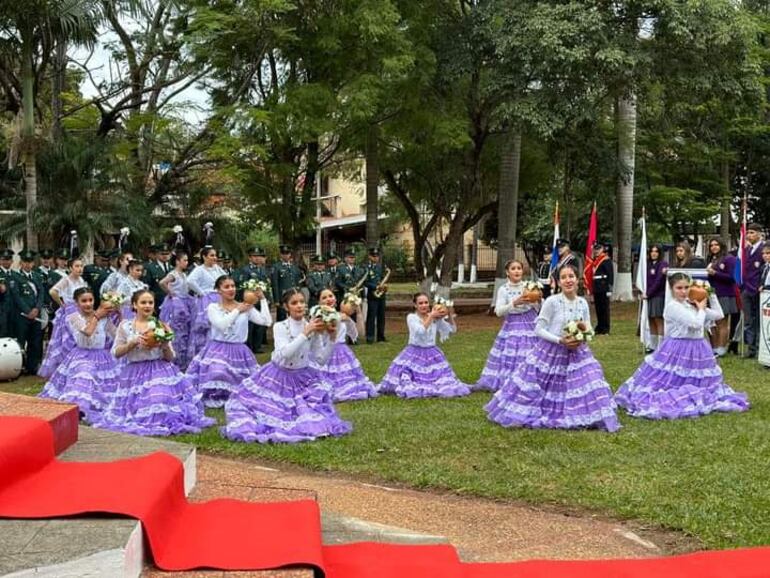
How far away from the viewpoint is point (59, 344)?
42.0 feet

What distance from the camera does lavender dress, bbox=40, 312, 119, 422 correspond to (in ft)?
31.8

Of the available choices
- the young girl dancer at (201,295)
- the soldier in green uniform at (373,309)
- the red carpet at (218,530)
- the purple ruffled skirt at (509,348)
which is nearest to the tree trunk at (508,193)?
the soldier in green uniform at (373,309)

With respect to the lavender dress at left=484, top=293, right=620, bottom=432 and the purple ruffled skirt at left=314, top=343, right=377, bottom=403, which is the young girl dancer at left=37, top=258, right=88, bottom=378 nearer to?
the purple ruffled skirt at left=314, top=343, right=377, bottom=403

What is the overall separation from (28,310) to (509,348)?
8204 millimetres

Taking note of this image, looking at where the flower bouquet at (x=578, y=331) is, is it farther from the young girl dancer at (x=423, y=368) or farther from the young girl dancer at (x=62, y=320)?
the young girl dancer at (x=62, y=320)

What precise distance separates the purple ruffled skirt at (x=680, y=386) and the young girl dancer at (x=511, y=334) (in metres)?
1.63

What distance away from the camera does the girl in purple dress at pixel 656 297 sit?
14.6m

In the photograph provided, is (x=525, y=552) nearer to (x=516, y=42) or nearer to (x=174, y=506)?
(x=174, y=506)

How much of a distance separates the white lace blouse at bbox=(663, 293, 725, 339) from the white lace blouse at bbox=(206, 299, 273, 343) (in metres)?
4.81

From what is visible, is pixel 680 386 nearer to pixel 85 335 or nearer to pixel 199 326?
pixel 85 335

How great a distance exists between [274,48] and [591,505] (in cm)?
1292

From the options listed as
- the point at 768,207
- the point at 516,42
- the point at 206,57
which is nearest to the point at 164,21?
the point at 206,57

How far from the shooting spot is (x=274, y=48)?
55.3 feet

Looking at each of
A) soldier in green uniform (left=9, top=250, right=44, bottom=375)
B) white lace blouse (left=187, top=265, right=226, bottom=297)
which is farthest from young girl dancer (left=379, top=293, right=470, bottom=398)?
soldier in green uniform (left=9, top=250, right=44, bottom=375)
